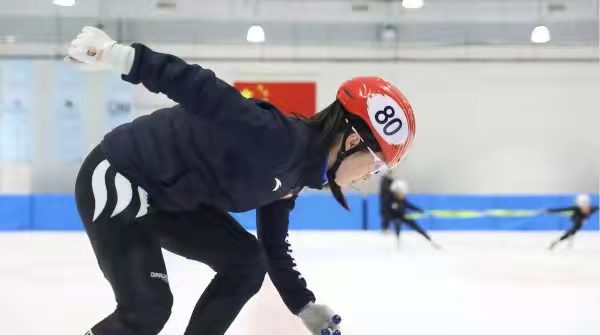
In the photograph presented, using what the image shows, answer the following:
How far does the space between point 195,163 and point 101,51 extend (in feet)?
1.32

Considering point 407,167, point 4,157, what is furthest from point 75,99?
point 407,167

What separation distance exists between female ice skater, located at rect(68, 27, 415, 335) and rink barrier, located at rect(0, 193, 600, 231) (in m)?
9.62

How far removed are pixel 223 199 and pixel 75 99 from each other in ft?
42.4

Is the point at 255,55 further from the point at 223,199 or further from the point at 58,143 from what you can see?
the point at 223,199

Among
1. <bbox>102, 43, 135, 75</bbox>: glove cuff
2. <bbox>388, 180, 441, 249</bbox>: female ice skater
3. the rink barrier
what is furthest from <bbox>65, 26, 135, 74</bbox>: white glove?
the rink barrier

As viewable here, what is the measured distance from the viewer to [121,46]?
156cm

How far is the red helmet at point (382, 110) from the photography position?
176cm

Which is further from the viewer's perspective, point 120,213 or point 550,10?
point 550,10

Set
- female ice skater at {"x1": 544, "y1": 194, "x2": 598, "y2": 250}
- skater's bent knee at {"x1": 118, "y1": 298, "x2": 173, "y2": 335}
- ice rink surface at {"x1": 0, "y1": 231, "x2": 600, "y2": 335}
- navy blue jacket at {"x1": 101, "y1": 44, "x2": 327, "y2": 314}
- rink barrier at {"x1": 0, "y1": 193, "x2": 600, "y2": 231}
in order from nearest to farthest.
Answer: navy blue jacket at {"x1": 101, "y1": 44, "x2": 327, "y2": 314} → skater's bent knee at {"x1": 118, "y1": 298, "x2": 173, "y2": 335} → ice rink surface at {"x1": 0, "y1": 231, "x2": 600, "y2": 335} → female ice skater at {"x1": 544, "y1": 194, "x2": 598, "y2": 250} → rink barrier at {"x1": 0, "y1": 193, "x2": 600, "y2": 231}

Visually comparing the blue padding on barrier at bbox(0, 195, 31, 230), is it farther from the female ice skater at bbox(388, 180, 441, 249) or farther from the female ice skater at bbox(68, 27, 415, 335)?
the female ice skater at bbox(68, 27, 415, 335)

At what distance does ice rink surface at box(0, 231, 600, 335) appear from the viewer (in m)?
3.24

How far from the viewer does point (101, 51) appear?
1593 millimetres

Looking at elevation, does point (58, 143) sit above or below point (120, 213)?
below

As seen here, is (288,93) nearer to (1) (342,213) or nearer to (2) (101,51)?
(1) (342,213)
